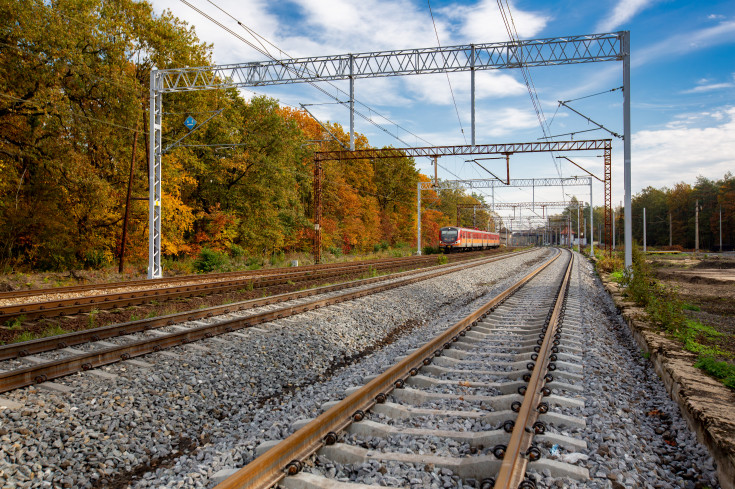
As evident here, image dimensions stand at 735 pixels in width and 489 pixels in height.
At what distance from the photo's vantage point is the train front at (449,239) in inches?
1844

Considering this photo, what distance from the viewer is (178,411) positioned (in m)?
4.92

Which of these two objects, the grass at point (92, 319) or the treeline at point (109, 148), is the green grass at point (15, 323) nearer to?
the grass at point (92, 319)

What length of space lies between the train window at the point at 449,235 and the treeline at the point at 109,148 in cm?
1894

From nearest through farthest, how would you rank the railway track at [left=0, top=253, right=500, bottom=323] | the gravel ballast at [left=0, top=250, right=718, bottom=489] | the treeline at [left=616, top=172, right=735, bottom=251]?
the gravel ballast at [left=0, top=250, right=718, bottom=489] < the railway track at [left=0, top=253, right=500, bottom=323] < the treeline at [left=616, top=172, right=735, bottom=251]

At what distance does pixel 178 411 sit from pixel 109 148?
825 inches

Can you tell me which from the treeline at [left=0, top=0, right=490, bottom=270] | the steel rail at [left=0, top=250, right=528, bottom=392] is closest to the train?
the treeline at [left=0, top=0, right=490, bottom=270]

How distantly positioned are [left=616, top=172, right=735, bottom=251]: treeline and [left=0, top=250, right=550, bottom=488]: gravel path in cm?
7527

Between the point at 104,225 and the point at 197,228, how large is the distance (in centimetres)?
811

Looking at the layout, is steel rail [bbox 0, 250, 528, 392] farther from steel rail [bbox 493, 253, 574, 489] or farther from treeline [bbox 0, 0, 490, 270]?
treeline [bbox 0, 0, 490, 270]

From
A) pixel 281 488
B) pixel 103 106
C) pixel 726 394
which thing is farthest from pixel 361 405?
pixel 103 106

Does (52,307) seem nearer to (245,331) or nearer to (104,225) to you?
(245,331)

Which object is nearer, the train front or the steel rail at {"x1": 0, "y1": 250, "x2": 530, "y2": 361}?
the steel rail at {"x1": 0, "y1": 250, "x2": 530, "y2": 361}

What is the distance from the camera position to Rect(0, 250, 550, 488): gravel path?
3.69 m

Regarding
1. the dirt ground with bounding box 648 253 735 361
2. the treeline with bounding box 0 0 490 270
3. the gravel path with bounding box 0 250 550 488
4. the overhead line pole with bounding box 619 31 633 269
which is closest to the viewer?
the gravel path with bounding box 0 250 550 488
